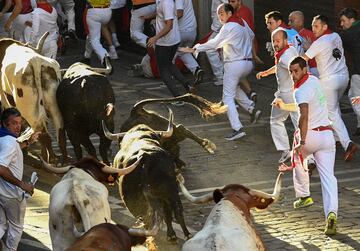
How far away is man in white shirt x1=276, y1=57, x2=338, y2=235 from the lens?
47.5 feet

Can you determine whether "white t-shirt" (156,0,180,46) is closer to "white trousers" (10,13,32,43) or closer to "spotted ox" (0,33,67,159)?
"white trousers" (10,13,32,43)

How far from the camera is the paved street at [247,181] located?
14.5 m

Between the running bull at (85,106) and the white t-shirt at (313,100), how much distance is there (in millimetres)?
3224

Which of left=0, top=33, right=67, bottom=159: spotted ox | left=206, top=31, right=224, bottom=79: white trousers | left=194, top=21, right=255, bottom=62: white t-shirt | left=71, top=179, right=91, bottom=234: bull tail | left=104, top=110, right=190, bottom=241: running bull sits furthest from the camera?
left=206, top=31, right=224, bottom=79: white trousers

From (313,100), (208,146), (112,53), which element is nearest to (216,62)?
(112,53)

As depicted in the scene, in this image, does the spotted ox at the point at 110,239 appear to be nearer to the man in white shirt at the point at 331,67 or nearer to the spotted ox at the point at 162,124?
the spotted ox at the point at 162,124

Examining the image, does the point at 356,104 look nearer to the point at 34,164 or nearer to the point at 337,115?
the point at 337,115

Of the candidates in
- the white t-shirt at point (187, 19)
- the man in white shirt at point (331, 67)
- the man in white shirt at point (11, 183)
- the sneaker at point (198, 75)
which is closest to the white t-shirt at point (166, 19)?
the sneaker at point (198, 75)

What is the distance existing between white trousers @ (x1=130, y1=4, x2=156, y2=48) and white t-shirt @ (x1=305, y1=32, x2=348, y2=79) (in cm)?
595

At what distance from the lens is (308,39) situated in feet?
60.6

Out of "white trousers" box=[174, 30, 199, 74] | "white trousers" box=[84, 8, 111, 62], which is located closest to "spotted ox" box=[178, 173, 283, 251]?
"white trousers" box=[174, 30, 199, 74]

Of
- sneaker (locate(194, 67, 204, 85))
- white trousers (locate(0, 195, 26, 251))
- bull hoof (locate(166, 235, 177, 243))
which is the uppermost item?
white trousers (locate(0, 195, 26, 251))

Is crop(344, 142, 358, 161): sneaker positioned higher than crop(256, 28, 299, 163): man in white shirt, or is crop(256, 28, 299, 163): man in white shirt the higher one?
crop(256, 28, 299, 163): man in white shirt

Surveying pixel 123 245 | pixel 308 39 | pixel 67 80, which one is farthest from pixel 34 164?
pixel 123 245
